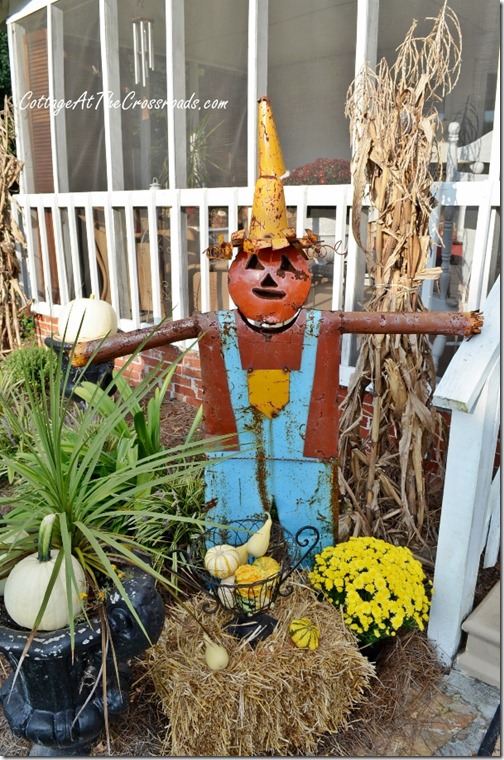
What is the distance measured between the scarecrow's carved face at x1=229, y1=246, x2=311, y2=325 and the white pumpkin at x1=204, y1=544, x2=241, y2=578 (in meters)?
0.81

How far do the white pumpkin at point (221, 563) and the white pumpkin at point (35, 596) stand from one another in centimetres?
54

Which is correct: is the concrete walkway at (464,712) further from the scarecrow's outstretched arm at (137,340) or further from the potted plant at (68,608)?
the scarecrow's outstretched arm at (137,340)

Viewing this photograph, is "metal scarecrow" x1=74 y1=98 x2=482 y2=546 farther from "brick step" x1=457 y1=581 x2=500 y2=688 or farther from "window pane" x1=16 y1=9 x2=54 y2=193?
"window pane" x1=16 y1=9 x2=54 y2=193

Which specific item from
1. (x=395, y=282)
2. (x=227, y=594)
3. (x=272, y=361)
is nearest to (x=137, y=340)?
(x=272, y=361)

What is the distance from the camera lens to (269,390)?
214cm

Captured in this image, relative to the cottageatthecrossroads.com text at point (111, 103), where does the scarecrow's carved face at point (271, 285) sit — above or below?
below

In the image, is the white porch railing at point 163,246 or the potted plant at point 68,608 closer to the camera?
the potted plant at point 68,608

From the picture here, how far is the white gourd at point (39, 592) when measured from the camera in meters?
1.51

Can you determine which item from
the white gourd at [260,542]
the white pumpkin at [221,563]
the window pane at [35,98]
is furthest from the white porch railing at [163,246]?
the white pumpkin at [221,563]

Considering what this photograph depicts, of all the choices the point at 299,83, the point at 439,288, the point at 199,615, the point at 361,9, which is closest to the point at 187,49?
the point at 299,83

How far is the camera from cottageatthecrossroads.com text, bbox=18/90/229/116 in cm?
421

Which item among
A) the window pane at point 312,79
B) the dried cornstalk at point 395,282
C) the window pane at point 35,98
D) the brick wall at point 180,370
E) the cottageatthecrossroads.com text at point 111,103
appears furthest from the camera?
the window pane at point 35,98

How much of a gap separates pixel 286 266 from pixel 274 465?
734 millimetres

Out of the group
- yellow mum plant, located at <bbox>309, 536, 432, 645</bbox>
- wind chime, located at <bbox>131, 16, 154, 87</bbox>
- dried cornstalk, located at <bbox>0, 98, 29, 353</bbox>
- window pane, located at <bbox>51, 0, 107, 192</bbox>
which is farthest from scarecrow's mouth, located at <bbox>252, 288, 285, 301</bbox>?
dried cornstalk, located at <bbox>0, 98, 29, 353</bbox>
